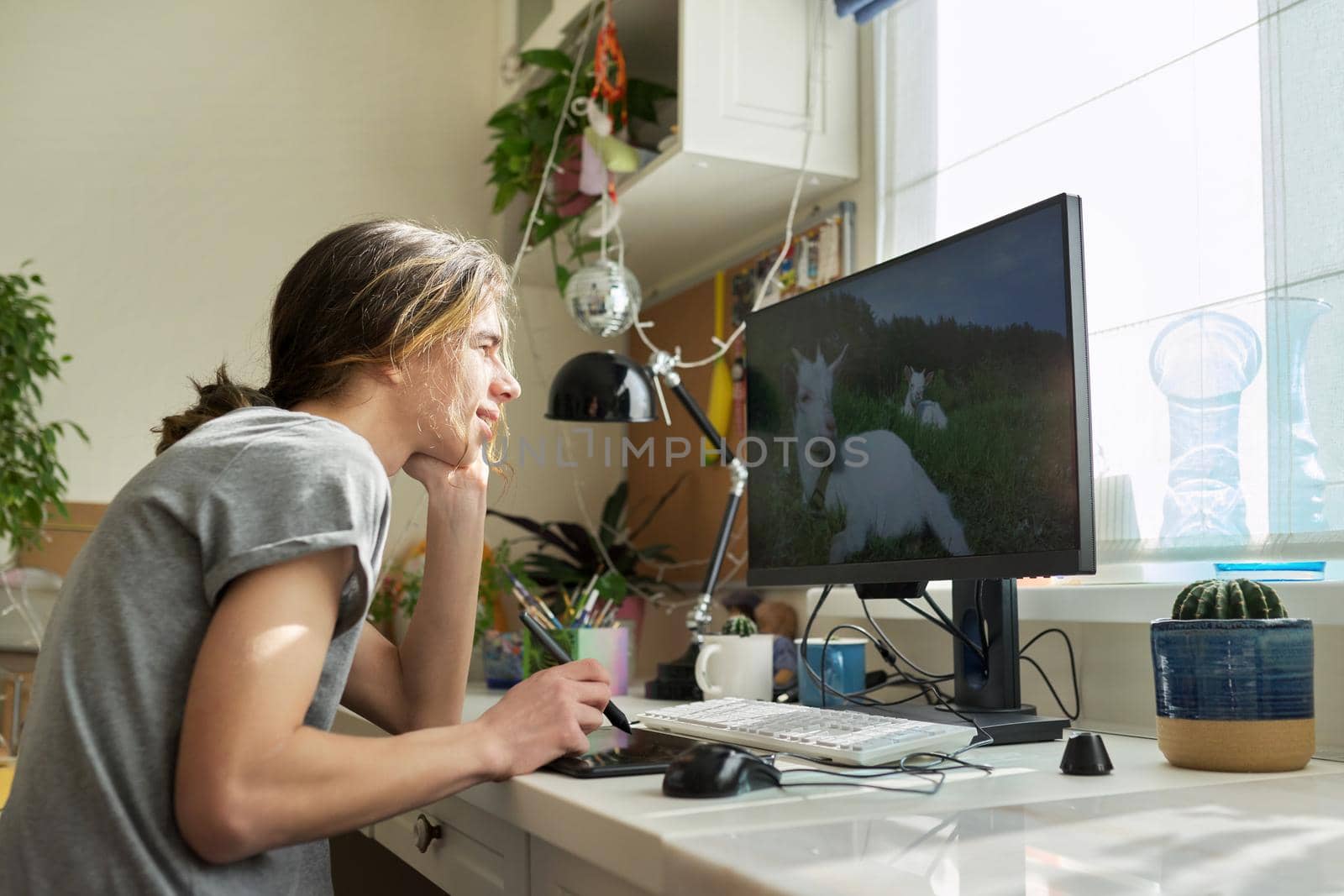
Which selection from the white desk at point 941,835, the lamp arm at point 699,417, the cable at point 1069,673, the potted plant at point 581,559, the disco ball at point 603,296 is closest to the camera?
the white desk at point 941,835

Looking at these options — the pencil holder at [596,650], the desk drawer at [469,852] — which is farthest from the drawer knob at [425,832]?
the pencil holder at [596,650]

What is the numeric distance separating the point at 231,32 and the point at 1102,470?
2.22 m

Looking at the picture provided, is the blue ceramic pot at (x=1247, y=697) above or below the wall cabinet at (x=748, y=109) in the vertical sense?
below

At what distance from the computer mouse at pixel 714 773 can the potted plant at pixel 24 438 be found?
1.82 m

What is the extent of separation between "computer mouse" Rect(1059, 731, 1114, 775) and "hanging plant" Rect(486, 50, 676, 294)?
153 centimetres

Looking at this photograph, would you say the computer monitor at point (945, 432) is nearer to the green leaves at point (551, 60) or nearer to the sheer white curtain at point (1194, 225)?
the sheer white curtain at point (1194, 225)

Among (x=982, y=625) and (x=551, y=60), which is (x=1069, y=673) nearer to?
(x=982, y=625)

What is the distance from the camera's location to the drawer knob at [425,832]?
3.68ft

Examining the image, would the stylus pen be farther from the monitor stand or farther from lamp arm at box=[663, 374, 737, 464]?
lamp arm at box=[663, 374, 737, 464]

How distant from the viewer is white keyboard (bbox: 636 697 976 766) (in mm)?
915

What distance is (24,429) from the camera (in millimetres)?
2268

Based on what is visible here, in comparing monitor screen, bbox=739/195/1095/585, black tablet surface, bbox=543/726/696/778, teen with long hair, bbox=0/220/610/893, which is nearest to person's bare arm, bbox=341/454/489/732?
black tablet surface, bbox=543/726/696/778

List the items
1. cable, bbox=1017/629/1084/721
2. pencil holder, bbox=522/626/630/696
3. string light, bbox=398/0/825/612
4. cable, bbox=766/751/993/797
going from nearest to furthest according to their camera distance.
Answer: cable, bbox=766/751/993/797, cable, bbox=1017/629/1084/721, pencil holder, bbox=522/626/630/696, string light, bbox=398/0/825/612

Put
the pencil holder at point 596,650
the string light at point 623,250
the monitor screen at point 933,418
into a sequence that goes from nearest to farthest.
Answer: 1. the monitor screen at point 933,418
2. the pencil holder at point 596,650
3. the string light at point 623,250
